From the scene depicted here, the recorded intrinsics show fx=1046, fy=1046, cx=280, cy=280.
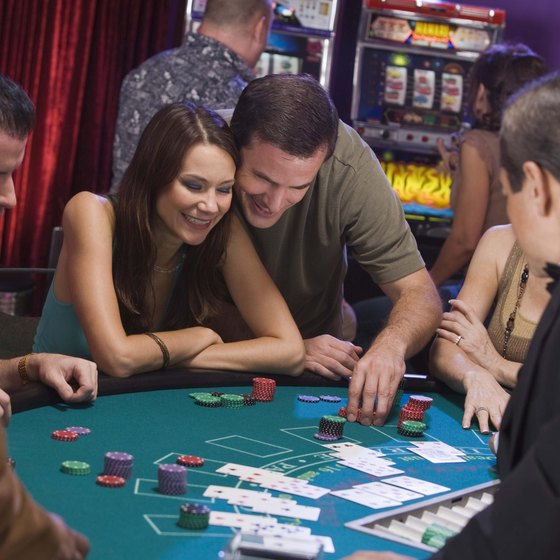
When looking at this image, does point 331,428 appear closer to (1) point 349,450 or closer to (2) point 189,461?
(1) point 349,450

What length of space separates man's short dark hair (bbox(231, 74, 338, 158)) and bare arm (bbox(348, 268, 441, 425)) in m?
0.57

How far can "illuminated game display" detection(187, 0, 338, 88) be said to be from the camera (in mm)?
6312

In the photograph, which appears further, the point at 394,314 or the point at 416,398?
the point at 394,314

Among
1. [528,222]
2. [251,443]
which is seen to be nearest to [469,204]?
[251,443]

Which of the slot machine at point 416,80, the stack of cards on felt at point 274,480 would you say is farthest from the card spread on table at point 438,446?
the slot machine at point 416,80

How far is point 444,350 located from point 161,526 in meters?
1.59

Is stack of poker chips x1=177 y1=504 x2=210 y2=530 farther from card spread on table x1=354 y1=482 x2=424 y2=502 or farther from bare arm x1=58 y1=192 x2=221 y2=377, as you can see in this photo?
bare arm x1=58 y1=192 x2=221 y2=377

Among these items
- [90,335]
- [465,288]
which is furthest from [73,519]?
[465,288]

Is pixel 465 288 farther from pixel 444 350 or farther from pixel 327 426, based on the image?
pixel 327 426

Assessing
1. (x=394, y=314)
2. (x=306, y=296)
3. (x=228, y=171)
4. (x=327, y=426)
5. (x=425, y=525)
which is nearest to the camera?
(x=425, y=525)

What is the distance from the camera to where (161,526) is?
175 centimetres

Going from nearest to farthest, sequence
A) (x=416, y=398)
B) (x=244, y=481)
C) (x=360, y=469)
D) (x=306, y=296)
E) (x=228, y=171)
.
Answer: (x=244, y=481)
(x=360, y=469)
(x=416, y=398)
(x=228, y=171)
(x=306, y=296)

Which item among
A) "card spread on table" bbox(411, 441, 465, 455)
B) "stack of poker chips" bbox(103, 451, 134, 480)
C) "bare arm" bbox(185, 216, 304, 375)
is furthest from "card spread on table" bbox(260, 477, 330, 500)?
"bare arm" bbox(185, 216, 304, 375)

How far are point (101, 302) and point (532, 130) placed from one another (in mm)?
1502
